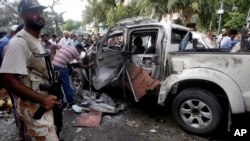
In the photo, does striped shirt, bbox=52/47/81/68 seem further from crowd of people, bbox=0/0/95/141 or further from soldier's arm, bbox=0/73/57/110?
soldier's arm, bbox=0/73/57/110

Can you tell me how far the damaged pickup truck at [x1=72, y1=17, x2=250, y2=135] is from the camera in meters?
3.72

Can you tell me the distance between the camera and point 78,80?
6555mm

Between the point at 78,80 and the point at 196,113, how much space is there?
3.38m

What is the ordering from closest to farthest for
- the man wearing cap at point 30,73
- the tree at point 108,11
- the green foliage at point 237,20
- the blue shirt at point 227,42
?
the man wearing cap at point 30,73, the blue shirt at point 227,42, the green foliage at point 237,20, the tree at point 108,11

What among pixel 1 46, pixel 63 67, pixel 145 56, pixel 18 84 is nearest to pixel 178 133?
pixel 145 56

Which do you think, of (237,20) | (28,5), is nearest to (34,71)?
(28,5)

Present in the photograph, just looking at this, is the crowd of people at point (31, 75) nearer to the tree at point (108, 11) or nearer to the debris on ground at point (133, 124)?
the debris on ground at point (133, 124)

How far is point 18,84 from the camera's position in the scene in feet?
6.49

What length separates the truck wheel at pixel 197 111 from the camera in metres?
3.91

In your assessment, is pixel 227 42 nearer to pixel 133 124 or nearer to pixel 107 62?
pixel 107 62

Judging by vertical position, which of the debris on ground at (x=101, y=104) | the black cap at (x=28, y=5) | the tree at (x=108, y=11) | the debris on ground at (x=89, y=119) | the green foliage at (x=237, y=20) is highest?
the tree at (x=108, y=11)

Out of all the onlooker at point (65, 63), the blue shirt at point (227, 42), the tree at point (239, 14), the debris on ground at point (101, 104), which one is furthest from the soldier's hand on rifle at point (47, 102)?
the tree at point (239, 14)

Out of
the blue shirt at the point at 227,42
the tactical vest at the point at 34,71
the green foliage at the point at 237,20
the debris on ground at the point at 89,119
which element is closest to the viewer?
the tactical vest at the point at 34,71

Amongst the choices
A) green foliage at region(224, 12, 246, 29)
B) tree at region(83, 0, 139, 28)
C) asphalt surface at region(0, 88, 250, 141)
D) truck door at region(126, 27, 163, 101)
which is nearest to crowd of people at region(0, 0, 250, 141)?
asphalt surface at region(0, 88, 250, 141)
